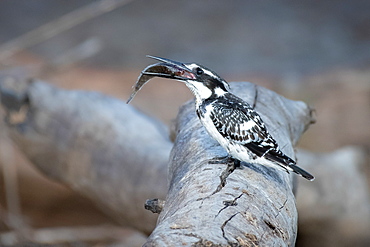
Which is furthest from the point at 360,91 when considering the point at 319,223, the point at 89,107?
the point at 89,107

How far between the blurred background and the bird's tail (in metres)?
4.01

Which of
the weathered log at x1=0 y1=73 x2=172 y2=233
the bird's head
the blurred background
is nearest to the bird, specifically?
the bird's head

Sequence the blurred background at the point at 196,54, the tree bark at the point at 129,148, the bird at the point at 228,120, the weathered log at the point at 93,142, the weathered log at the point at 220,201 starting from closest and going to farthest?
the weathered log at the point at 220,201
the tree bark at the point at 129,148
the bird at the point at 228,120
the weathered log at the point at 93,142
the blurred background at the point at 196,54

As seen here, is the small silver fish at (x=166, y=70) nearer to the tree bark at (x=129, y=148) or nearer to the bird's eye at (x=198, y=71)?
the bird's eye at (x=198, y=71)

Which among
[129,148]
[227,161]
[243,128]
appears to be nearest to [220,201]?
[227,161]

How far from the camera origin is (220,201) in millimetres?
2309

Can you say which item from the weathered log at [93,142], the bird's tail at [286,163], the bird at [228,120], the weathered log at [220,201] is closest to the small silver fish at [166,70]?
the bird at [228,120]

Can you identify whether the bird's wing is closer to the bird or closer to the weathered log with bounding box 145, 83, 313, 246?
the bird

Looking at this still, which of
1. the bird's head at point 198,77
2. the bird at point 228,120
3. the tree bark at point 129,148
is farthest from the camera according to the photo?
the bird's head at point 198,77

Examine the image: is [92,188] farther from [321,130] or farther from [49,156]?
[321,130]

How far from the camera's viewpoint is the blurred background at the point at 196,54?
7527 mm

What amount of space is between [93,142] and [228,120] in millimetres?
2261

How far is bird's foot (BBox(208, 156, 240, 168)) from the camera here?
8.95 feet

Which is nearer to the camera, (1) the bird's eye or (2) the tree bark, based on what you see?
(2) the tree bark
